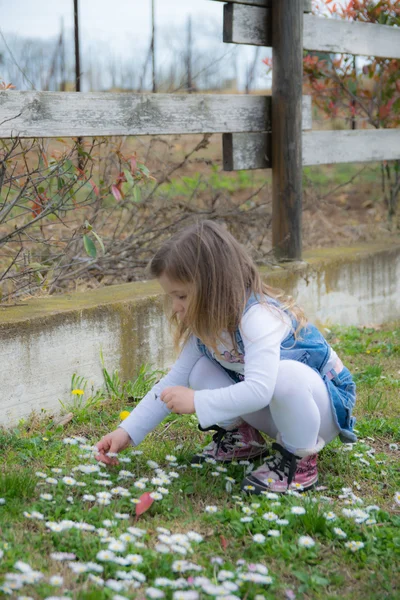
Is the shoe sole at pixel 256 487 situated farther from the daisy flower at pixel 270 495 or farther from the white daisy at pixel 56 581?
the white daisy at pixel 56 581

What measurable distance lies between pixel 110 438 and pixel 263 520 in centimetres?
67

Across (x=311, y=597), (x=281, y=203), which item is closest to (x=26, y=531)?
(x=311, y=597)

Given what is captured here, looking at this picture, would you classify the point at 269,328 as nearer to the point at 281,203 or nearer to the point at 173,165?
the point at 281,203

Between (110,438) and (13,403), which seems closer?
(110,438)

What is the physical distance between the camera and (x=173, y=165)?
496 centimetres

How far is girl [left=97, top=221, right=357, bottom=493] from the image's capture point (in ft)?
8.20

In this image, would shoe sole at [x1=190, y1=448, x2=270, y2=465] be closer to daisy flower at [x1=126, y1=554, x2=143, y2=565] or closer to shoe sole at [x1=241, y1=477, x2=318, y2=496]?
shoe sole at [x1=241, y1=477, x2=318, y2=496]

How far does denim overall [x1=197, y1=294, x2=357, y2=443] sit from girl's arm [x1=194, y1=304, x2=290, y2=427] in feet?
0.39

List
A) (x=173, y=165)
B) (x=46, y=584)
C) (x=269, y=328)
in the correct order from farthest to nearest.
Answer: (x=173, y=165), (x=269, y=328), (x=46, y=584)

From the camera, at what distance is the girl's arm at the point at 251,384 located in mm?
2461

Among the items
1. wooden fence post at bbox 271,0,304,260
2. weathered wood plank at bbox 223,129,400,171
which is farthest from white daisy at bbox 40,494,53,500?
wooden fence post at bbox 271,0,304,260

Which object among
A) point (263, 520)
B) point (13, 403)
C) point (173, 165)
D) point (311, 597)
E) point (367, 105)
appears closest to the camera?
point (311, 597)

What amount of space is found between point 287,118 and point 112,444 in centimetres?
250

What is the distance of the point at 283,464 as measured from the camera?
2.59m
